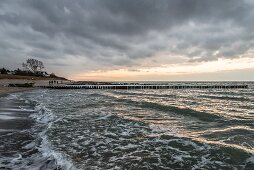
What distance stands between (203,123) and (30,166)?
11.4 meters

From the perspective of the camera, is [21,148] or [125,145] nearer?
[21,148]

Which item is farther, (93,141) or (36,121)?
(36,121)

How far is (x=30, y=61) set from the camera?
567 feet

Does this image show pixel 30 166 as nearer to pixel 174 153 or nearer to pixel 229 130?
pixel 174 153

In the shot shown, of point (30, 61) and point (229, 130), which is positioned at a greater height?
point (30, 61)

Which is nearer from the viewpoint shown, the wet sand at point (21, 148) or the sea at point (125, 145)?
the wet sand at point (21, 148)

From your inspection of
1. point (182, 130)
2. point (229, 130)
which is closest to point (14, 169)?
point (182, 130)

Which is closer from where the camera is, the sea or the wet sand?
the wet sand

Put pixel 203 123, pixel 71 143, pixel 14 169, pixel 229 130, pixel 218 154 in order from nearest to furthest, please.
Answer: pixel 14 169 → pixel 218 154 → pixel 71 143 → pixel 229 130 → pixel 203 123

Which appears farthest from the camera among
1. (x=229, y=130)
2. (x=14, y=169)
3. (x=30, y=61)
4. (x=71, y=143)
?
(x=30, y=61)

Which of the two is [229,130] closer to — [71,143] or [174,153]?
[174,153]

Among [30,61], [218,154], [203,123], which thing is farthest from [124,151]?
[30,61]

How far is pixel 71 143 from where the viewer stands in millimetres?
11414

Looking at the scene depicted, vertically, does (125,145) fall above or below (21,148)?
below
